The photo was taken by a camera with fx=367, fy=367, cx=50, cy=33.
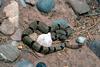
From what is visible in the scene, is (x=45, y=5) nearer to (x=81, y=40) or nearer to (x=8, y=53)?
(x=81, y=40)

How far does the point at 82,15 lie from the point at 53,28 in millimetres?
433

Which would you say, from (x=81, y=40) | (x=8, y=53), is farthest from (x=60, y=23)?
(x=8, y=53)

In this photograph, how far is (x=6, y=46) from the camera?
3578mm

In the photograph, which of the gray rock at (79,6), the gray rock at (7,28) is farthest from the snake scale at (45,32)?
the gray rock at (79,6)

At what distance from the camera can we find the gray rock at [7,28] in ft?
12.1

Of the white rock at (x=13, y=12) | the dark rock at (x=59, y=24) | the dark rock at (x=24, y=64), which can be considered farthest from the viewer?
the dark rock at (x=59, y=24)

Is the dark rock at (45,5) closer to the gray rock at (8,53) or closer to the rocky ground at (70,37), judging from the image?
the rocky ground at (70,37)

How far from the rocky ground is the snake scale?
48mm

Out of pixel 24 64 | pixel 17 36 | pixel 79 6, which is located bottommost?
pixel 24 64

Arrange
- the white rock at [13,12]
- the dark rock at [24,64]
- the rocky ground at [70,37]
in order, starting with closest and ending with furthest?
the dark rock at [24,64] → the rocky ground at [70,37] → the white rock at [13,12]

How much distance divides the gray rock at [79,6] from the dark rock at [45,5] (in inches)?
10.5

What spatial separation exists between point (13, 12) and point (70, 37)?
656 millimetres

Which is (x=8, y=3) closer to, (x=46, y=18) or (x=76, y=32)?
(x=46, y=18)

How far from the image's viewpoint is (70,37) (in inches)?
154
